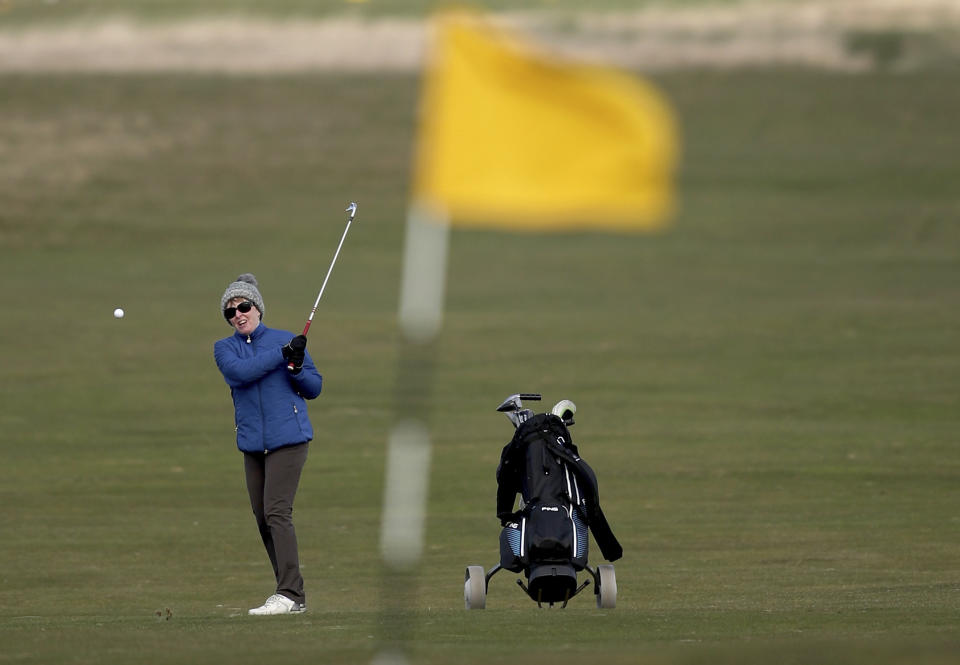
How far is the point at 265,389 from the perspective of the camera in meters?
10.3

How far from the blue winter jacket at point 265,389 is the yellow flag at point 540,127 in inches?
74.4

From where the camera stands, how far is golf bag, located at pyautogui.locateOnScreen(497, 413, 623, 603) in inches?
408

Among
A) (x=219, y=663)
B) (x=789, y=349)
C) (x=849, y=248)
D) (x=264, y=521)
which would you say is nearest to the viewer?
(x=219, y=663)

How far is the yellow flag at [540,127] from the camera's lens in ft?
28.5

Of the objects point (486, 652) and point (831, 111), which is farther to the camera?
point (831, 111)

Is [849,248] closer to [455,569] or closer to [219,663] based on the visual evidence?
[455,569]

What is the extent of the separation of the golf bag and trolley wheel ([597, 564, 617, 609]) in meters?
0.10

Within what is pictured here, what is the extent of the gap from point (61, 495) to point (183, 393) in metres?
5.39

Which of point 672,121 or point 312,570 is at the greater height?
point 672,121

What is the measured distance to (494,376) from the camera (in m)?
22.4

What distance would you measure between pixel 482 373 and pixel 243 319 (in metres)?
12.4

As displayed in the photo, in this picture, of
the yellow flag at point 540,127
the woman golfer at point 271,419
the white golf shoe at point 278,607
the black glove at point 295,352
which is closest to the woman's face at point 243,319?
the woman golfer at point 271,419

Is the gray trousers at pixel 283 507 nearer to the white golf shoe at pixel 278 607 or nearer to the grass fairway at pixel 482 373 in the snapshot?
the white golf shoe at pixel 278 607

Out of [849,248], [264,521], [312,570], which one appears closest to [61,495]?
[312,570]
